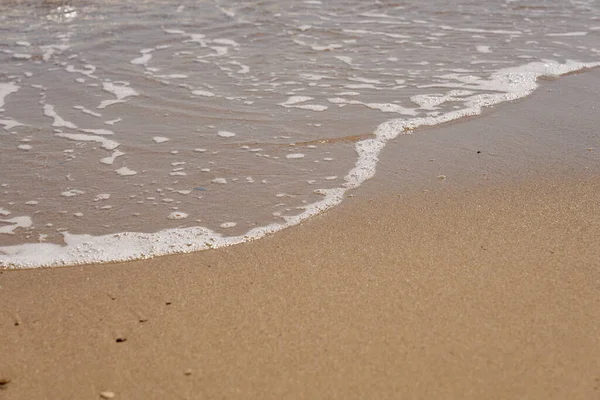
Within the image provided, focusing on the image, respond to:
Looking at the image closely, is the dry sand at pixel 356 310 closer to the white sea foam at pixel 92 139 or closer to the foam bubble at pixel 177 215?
the foam bubble at pixel 177 215

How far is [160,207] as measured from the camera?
150 inches

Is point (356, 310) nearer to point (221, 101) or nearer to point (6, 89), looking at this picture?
point (221, 101)

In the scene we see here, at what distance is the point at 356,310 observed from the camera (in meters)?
2.82

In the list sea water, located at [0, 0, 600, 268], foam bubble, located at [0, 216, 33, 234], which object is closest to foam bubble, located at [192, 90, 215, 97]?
sea water, located at [0, 0, 600, 268]

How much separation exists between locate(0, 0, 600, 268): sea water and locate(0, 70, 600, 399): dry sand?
271 millimetres

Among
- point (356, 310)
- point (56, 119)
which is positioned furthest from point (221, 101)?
point (356, 310)

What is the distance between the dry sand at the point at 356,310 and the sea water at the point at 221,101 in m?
0.27

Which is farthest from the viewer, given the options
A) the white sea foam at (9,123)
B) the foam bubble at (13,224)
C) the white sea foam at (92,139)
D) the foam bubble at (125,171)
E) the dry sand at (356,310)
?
the white sea foam at (9,123)

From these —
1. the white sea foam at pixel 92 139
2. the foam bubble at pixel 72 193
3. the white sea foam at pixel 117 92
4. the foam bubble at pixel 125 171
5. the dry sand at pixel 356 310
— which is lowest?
the dry sand at pixel 356 310

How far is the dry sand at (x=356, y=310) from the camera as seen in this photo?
8.02 feet

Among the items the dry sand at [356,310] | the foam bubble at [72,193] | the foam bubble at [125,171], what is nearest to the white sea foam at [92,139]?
the foam bubble at [125,171]

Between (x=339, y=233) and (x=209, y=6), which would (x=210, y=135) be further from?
(x=209, y=6)

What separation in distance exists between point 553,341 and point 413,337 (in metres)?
0.52

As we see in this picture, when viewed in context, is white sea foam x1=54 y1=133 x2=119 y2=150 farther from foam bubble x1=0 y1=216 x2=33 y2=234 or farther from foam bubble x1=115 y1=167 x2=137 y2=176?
foam bubble x1=0 y1=216 x2=33 y2=234
